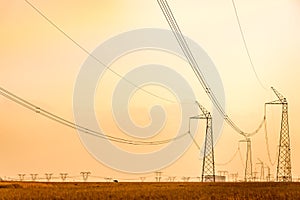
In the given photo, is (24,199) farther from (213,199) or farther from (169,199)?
(213,199)

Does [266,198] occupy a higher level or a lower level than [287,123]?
lower

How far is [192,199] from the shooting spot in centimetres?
3975

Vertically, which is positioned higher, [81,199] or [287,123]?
[287,123]

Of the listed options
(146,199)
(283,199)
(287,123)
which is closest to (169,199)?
(146,199)

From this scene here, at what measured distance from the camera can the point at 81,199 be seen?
43000 mm

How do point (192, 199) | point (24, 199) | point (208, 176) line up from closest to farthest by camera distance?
point (192, 199)
point (24, 199)
point (208, 176)

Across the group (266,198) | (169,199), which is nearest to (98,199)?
(169,199)

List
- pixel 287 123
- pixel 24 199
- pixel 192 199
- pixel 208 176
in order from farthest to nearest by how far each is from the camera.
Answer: pixel 208 176, pixel 287 123, pixel 24 199, pixel 192 199

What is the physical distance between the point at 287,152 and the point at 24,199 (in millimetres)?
55166

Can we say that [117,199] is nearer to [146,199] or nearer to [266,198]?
[146,199]

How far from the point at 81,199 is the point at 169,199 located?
6159 mm

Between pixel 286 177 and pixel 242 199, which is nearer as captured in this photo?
pixel 242 199

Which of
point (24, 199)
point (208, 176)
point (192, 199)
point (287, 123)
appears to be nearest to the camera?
point (192, 199)

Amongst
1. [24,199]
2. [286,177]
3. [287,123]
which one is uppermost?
[287,123]
